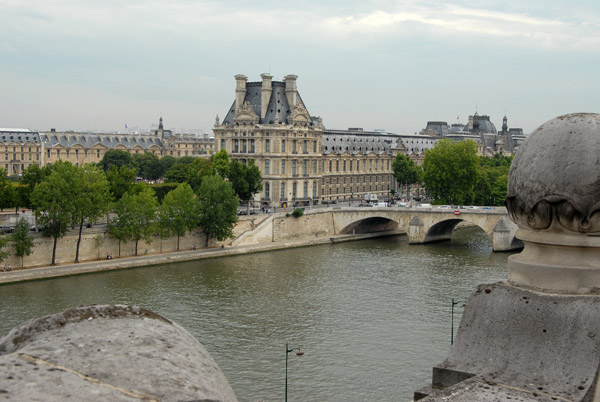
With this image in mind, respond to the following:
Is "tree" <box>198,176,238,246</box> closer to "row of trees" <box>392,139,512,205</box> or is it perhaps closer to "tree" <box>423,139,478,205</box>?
"tree" <box>423,139,478,205</box>

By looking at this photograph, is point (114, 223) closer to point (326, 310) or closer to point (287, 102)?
point (326, 310)

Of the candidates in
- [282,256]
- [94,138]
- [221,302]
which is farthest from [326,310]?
[94,138]

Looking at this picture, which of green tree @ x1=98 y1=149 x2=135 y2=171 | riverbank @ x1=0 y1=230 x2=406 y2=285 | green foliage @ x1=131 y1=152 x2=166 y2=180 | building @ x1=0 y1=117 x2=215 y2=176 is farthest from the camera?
building @ x1=0 y1=117 x2=215 y2=176

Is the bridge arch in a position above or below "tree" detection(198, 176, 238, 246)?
below

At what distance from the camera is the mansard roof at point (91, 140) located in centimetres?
9931

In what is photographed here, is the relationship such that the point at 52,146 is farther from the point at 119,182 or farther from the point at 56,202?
the point at 56,202

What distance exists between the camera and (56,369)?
2.02m

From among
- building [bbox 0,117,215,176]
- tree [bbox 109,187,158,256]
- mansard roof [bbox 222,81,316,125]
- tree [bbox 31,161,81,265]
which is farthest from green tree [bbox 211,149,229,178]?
building [bbox 0,117,215,176]

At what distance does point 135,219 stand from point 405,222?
2040cm

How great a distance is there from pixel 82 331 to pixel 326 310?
26.3 meters

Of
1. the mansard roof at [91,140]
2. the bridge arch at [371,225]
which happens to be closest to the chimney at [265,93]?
the bridge arch at [371,225]

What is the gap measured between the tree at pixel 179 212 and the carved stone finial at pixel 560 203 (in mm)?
36176

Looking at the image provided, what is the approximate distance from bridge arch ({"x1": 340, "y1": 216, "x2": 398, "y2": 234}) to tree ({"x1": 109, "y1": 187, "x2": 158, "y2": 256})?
1744 centimetres

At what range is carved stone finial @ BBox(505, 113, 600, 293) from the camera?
612 cm
